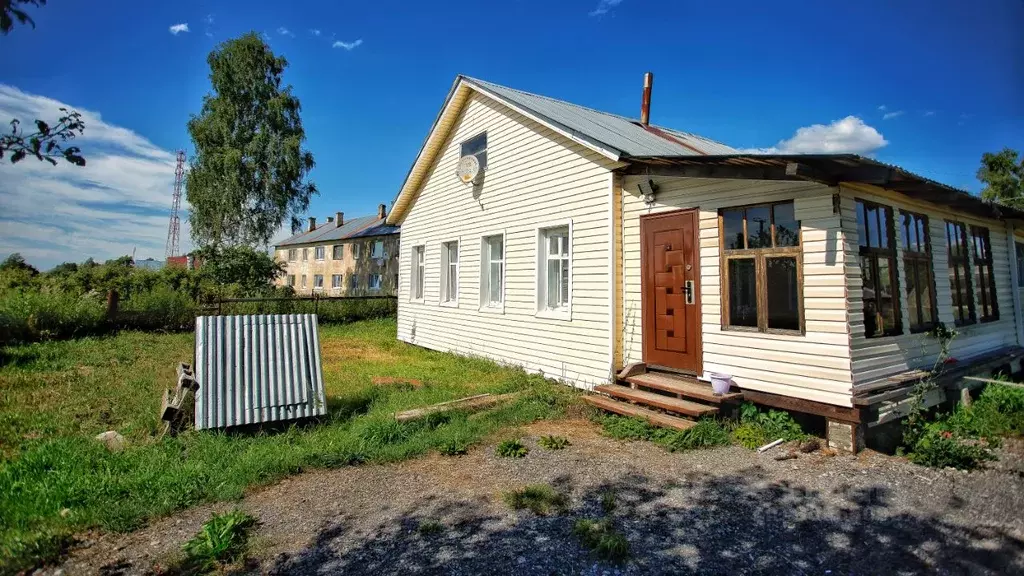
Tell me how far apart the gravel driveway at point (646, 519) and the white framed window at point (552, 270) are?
4.01 meters

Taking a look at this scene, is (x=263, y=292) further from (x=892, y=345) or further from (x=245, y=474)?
(x=892, y=345)

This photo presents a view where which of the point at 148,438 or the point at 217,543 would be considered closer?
the point at 217,543

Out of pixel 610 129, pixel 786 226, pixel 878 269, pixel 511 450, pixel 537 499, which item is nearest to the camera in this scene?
pixel 537 499

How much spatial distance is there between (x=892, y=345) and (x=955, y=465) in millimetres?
1544

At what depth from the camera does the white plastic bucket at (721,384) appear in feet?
19.0

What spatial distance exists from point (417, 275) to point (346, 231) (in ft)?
91.1

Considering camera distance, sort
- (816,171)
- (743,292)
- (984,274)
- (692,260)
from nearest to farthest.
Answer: (816,171) < (743,292) < (692,260) < (984,274)

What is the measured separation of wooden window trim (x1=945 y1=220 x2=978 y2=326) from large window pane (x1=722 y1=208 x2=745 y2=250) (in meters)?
3.92

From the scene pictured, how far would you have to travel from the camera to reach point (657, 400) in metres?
6.10

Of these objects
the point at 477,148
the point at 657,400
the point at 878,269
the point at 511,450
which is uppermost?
the point at 477,148

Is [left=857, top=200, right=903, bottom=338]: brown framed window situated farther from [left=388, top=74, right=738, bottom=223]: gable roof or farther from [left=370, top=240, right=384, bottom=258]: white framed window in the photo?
[left=370, top=240, right=384, bottom=258]: white framed window

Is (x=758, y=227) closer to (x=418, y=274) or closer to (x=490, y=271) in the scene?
(x=490, y=271)

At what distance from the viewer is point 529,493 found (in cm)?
404

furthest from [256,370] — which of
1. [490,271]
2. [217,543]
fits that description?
[490,271]
